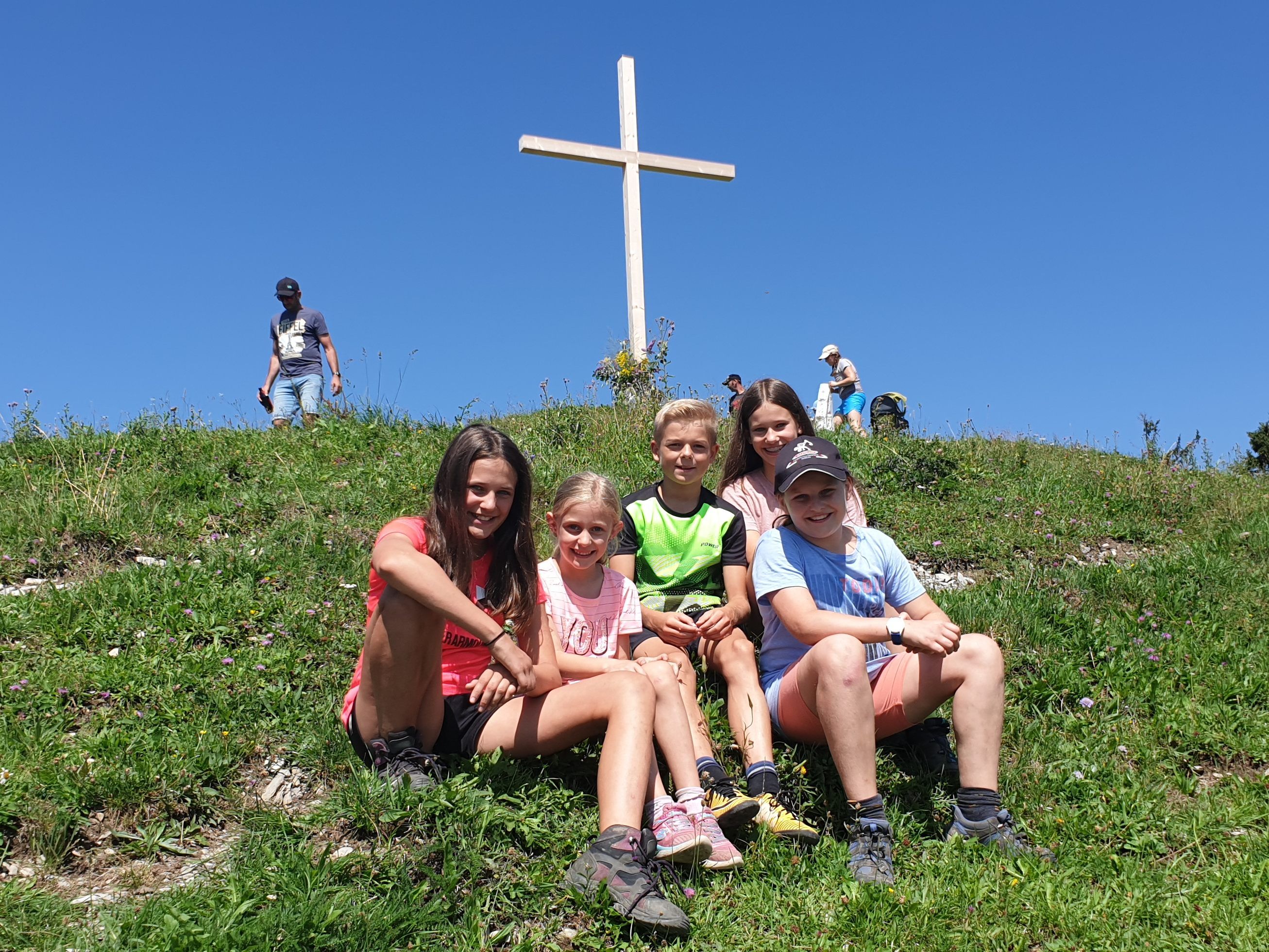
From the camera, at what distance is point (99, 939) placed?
2574 mm

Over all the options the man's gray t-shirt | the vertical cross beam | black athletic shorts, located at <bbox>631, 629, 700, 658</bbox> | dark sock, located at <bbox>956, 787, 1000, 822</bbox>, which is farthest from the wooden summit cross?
dark sock, located at <bbox>956, 787, 1000, 822</bbox>

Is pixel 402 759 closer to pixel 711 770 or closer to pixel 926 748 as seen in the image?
pixel 711 770

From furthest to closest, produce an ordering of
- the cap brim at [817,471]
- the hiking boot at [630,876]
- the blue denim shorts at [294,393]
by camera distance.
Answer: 1. the blue denim shorts at [294,393]
2. the cap brim at [817,471]
3. the hiking boot at [630,876]

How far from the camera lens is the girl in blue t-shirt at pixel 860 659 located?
3.32 meters

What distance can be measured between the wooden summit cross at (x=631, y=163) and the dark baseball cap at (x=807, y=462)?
5605 millimetres

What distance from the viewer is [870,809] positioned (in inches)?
130

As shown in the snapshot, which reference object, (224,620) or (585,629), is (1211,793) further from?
(224,620)

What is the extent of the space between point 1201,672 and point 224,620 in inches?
188

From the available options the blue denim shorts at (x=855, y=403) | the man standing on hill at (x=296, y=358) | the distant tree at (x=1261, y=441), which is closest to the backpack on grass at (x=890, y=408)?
the blue denim shorts at (x=855, y=403)

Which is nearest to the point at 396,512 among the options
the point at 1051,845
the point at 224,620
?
the point at 224,620

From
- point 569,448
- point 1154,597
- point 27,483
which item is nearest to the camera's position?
point 1154,597

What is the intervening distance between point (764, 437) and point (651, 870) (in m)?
2.31

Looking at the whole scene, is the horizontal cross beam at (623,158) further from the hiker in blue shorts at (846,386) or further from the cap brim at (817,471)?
the cap brim at (817,471)

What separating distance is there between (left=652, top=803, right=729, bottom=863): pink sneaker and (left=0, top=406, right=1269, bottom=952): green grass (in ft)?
0.48
